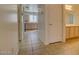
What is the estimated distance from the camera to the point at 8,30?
1462 millimetres

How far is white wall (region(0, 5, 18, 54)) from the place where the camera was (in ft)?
4.00

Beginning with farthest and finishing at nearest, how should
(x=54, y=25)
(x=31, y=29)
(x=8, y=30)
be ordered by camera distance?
(x=54, y=25), (x=31, y=29), (x=8, y=30)

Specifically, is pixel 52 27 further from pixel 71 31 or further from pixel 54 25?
pixel 71 31

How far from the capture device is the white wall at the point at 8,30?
122cm

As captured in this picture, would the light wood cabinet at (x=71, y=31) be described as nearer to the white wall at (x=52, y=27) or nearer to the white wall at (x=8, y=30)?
the white wall at (x=52, y=27)

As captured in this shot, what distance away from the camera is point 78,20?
5.55ft

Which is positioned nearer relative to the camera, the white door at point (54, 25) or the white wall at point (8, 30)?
the white wall at point (8, 30)

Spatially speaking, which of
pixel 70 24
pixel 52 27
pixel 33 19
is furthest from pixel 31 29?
pixel 70 24

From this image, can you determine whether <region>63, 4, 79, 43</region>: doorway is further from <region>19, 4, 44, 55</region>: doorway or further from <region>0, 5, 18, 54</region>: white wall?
<region>0, 5, 18, 54</region>: white wall

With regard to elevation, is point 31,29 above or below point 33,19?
below

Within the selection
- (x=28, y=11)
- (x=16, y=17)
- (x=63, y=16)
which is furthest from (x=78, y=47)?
(x=16, y=17)

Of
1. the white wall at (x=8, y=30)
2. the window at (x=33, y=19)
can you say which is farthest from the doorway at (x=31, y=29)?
the white wall at (x=8, y=30)

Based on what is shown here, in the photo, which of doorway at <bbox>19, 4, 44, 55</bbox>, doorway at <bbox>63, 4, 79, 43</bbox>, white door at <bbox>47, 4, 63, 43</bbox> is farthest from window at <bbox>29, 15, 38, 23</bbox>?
doorway at <bbox>63, 4, 79, 43</bbox>
